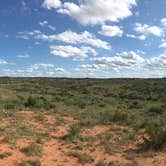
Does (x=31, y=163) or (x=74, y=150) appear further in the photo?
(x=74, y=150)

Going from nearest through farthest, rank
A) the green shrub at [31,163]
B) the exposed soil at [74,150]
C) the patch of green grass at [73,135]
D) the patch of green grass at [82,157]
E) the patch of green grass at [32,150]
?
1. the green shrub at [31,163]
2. the exposed soil at [74,150]
3. the patch of green grass at [82,157]
4. the patch of green grass at [32,150]
5. the patch of green grass at [73,135]

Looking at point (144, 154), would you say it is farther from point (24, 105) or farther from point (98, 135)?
point (24, 105)

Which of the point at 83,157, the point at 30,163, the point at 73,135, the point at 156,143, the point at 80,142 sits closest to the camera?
the point at 30,163

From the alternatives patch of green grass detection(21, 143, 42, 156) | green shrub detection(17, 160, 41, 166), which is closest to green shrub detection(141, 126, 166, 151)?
patch of green grass detection(21, 143, 42, 156)

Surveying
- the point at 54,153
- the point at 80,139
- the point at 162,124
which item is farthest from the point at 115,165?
the point at 162,124

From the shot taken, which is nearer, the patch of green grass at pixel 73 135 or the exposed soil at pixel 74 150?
the exposed soil at pixel 74 150

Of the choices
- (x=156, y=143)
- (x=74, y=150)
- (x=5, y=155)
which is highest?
(x=156, y=143)

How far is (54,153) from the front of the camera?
10758 mm

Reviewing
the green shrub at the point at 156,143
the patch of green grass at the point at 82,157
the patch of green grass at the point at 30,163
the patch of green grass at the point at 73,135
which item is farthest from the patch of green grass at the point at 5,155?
the green shrub at the point at 156,143

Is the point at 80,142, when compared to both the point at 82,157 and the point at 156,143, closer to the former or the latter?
the point at 82,157

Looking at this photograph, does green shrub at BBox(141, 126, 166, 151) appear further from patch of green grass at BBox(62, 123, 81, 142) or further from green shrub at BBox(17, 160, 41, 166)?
green shrub at BBox(17, 160, 41, 166)

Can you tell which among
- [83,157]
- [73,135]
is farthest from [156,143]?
[73,135]

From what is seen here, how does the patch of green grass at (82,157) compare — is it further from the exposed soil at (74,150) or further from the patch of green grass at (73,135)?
the patch of green grass at (73,135)

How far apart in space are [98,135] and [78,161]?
3.85 metres
